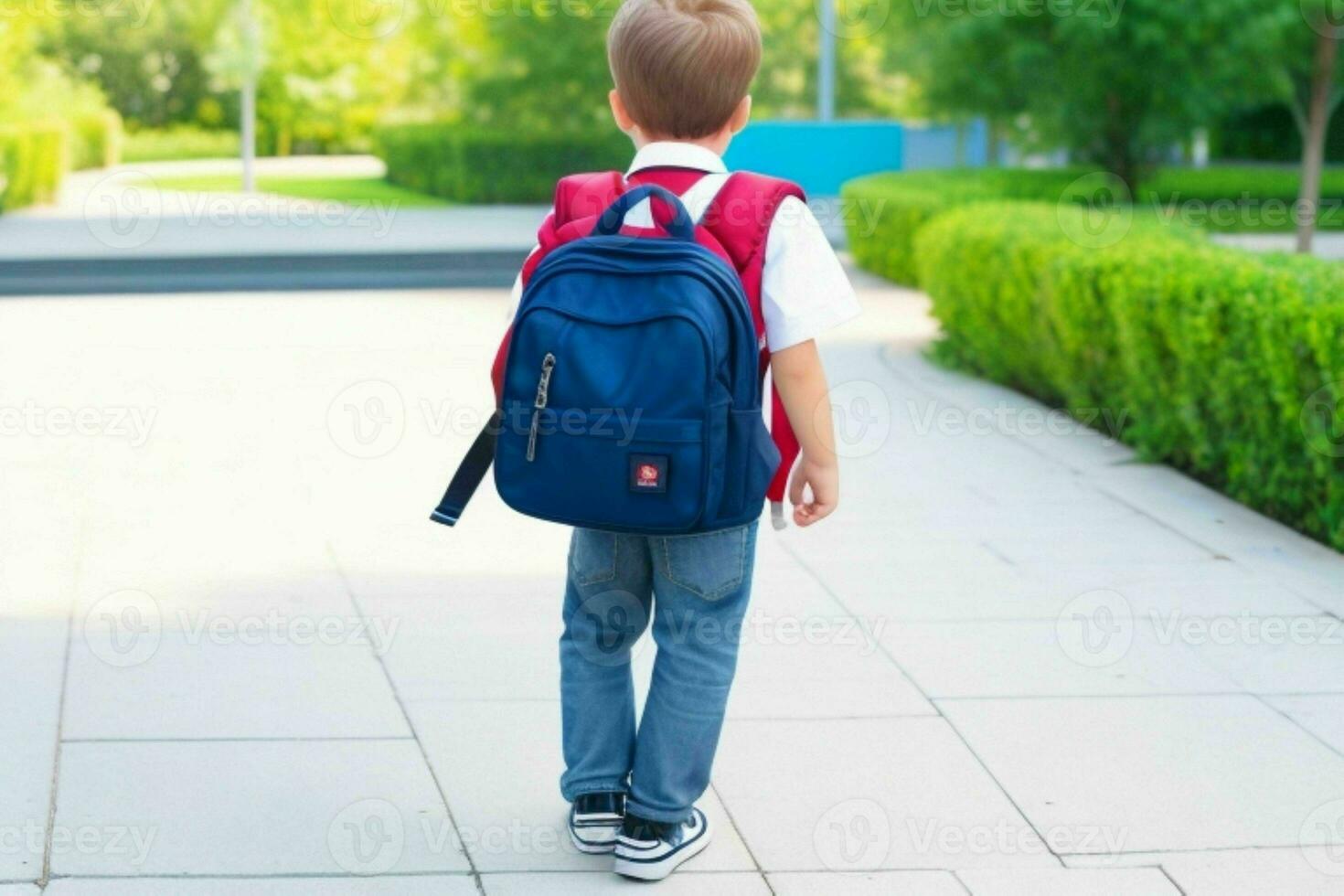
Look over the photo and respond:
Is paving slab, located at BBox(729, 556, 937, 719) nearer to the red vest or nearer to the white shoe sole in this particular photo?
the white shoe sole

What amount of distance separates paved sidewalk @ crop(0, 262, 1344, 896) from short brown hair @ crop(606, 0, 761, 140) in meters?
1.46

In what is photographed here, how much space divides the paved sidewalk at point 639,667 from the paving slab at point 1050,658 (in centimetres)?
2

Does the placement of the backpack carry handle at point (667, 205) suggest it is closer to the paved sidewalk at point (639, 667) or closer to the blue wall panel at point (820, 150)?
the paved sidewalk at point (639, 667)

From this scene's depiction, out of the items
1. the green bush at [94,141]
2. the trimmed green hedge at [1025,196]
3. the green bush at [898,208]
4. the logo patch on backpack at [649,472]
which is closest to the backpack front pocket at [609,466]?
the logo patch on backpack at [649,472]

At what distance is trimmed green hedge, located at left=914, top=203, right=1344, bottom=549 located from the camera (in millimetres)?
6340

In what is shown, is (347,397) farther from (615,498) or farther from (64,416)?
(615,498)

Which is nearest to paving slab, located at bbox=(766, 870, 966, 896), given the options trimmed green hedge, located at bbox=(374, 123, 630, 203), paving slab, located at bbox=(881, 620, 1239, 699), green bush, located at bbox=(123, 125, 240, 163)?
paving slab, located at bbox=(881, 620, 1239, 699)

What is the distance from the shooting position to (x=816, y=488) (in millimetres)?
3369

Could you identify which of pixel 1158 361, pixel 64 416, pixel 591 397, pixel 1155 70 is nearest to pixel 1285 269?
pixel 1158 361

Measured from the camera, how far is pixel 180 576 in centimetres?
575

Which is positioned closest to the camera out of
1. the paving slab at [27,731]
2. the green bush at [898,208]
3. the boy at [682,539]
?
the boy at [682,539]

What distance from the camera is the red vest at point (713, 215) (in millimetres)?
3184

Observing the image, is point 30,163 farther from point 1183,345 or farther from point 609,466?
point 609,466

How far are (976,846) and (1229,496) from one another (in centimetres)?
388
